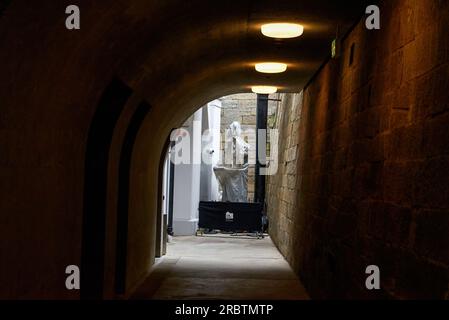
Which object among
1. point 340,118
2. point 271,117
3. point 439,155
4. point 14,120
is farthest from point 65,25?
point 271,117

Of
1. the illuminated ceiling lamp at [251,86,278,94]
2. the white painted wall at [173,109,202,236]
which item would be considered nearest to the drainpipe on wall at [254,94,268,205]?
the white painted wall at [173,109,202,236]

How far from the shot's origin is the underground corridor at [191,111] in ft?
12.4

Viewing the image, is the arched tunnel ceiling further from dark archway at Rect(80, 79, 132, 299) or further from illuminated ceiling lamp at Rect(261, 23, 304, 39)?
dark archway at Rect(80, 79, 132, 299)

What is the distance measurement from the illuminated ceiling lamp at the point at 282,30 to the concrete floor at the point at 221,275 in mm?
3008

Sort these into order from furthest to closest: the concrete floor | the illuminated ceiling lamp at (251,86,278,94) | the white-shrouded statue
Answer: the white-shrouded statue < the illuminated ceiling lamp at (251,86,278,94) < the concrete floor

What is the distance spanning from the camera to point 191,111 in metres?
11.9

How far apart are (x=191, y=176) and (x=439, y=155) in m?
13.0

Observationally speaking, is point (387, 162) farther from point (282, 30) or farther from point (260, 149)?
point (260, 149)

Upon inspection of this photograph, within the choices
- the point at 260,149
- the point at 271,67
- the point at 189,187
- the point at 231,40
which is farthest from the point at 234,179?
the point at 231,40

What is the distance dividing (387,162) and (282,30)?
258cm

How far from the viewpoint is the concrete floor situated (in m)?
8.41

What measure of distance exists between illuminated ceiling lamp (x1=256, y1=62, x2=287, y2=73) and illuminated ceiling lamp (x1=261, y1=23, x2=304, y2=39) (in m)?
1.99

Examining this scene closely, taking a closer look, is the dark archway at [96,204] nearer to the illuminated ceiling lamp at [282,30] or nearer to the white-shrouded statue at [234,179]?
the illuminated ceiling lamp at [282,30]

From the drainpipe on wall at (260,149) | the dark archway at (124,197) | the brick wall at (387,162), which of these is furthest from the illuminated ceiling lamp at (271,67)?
the drainpipe on wall at (260,149)
